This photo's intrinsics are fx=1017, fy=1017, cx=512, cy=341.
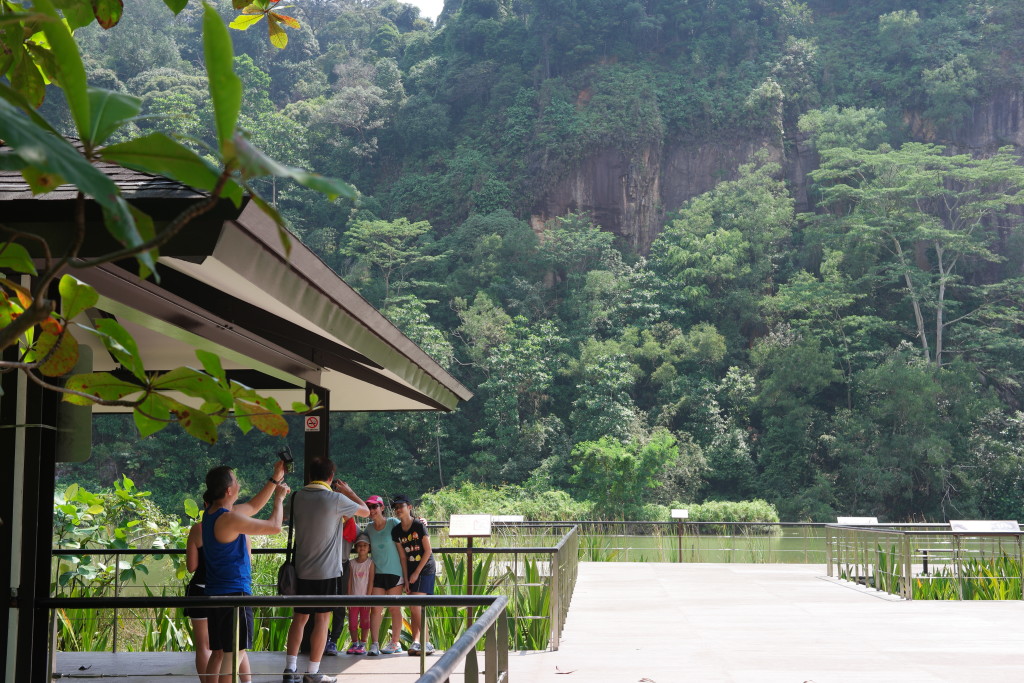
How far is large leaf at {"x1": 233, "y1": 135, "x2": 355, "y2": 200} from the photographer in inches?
32.9

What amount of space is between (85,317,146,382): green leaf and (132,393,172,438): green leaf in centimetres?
9

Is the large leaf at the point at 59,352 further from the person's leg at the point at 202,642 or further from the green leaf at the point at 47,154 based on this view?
the person's leg at the point at 202,642

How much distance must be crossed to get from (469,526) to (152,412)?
7.76 meters

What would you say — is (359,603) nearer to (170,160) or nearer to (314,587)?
(314,587)

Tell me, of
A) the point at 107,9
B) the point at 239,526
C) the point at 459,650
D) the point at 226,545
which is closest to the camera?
the point at 107,9

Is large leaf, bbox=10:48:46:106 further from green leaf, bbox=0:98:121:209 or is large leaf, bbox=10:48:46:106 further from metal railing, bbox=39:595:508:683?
metal railing, bbox=39:595:508:683

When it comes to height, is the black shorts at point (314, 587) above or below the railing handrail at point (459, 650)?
below

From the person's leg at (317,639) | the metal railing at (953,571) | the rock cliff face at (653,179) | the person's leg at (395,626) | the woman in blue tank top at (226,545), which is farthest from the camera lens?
the rock cliff face at (653,179)

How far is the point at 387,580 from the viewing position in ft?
23.0

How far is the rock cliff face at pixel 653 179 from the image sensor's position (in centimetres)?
4559

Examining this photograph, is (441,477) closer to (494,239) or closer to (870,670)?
(494,239)

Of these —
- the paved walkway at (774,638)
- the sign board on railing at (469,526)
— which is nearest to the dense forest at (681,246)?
the paved walkway at (774,638)

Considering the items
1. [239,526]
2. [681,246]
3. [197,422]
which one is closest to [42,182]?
[197,422]

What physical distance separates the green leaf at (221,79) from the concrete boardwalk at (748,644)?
4258 mm
